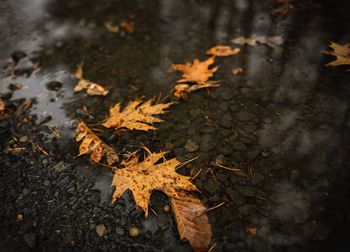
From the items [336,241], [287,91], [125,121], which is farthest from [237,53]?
[336,241]

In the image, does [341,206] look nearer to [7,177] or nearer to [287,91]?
[287,91]

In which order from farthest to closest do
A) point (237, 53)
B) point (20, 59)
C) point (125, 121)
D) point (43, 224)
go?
point (20, 59) → point (237, 53) → point (125, 121) → point (43, 224)

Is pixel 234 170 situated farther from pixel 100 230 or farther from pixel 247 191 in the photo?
pixel 100 230

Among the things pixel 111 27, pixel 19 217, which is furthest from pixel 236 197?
pixel 111 27

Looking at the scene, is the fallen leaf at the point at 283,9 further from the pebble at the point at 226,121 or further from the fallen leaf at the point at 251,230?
the fallen leaf at the point at 251,230

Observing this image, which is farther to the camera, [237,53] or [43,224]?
[237,53]

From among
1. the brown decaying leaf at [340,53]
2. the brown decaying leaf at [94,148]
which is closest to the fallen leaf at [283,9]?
the brown decaying leaf at [340,53]
